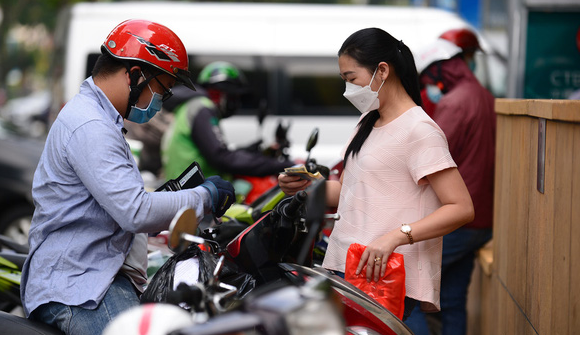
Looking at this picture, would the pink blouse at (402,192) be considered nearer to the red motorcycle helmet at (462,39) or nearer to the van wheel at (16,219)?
the red motorcycle helmet at (462,39)

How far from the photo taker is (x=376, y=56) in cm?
286

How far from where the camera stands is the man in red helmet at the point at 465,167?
4.48 meters

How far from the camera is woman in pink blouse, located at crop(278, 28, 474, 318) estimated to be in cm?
273

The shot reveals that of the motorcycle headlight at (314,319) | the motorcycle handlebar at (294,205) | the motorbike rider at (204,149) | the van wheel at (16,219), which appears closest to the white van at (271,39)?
the van wheel at (16,219)

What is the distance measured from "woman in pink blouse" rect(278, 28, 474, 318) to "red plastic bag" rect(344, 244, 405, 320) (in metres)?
0.04

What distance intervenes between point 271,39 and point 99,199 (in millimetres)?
7068

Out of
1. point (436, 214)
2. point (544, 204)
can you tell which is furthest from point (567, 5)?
point (436, 214)

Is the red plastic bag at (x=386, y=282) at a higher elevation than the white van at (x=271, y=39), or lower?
lower

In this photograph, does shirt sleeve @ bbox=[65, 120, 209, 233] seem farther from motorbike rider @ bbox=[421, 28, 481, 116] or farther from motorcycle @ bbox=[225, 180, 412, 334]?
motorbike rider @ bbox=[421, 28, 481, 116]

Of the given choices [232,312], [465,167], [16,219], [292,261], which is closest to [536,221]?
[292,261]

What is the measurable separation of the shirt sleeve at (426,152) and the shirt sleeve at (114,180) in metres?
0.92

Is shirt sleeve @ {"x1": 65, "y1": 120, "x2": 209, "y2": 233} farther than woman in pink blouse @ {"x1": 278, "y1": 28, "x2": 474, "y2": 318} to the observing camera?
No

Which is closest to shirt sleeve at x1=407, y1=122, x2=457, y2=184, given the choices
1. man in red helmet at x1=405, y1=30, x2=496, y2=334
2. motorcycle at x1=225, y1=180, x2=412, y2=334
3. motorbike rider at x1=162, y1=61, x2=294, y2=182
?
motorcycle at x1=225, y1=180, x2=412, y2=334

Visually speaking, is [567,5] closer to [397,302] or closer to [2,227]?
[397,302]
